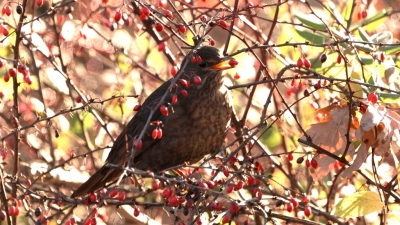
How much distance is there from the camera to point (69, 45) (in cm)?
576

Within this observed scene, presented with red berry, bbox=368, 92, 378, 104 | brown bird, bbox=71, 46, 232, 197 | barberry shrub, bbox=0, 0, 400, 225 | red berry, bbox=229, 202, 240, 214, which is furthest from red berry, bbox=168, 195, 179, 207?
brown bird, bbox=71, 46, 232, 197

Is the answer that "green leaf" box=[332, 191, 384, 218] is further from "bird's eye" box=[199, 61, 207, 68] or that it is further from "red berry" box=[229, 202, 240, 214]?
"bird's eye" box=[199, 61, 207, 68]

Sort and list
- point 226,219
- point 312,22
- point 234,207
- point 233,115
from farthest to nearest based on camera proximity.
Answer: point 233,115 < point 312,22 < point 226,219 < point 234,207

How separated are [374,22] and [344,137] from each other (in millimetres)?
1259

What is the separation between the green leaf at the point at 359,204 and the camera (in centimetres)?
332

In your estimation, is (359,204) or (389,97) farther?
(389,97)

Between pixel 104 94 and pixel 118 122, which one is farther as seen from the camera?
pixel 104 94

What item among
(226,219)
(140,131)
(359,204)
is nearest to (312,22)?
(359,204)

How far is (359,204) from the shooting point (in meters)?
3.35

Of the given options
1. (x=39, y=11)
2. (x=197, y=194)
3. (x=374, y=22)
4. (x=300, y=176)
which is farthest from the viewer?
(x=39, y=11)

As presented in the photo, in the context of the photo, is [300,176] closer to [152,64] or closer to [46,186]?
[152,64]

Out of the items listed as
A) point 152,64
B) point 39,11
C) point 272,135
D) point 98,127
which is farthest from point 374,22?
point 39,11

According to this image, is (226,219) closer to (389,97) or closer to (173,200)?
(173,200)

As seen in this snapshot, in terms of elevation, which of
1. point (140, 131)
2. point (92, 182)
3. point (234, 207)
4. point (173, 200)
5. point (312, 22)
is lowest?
point (234, 207)
